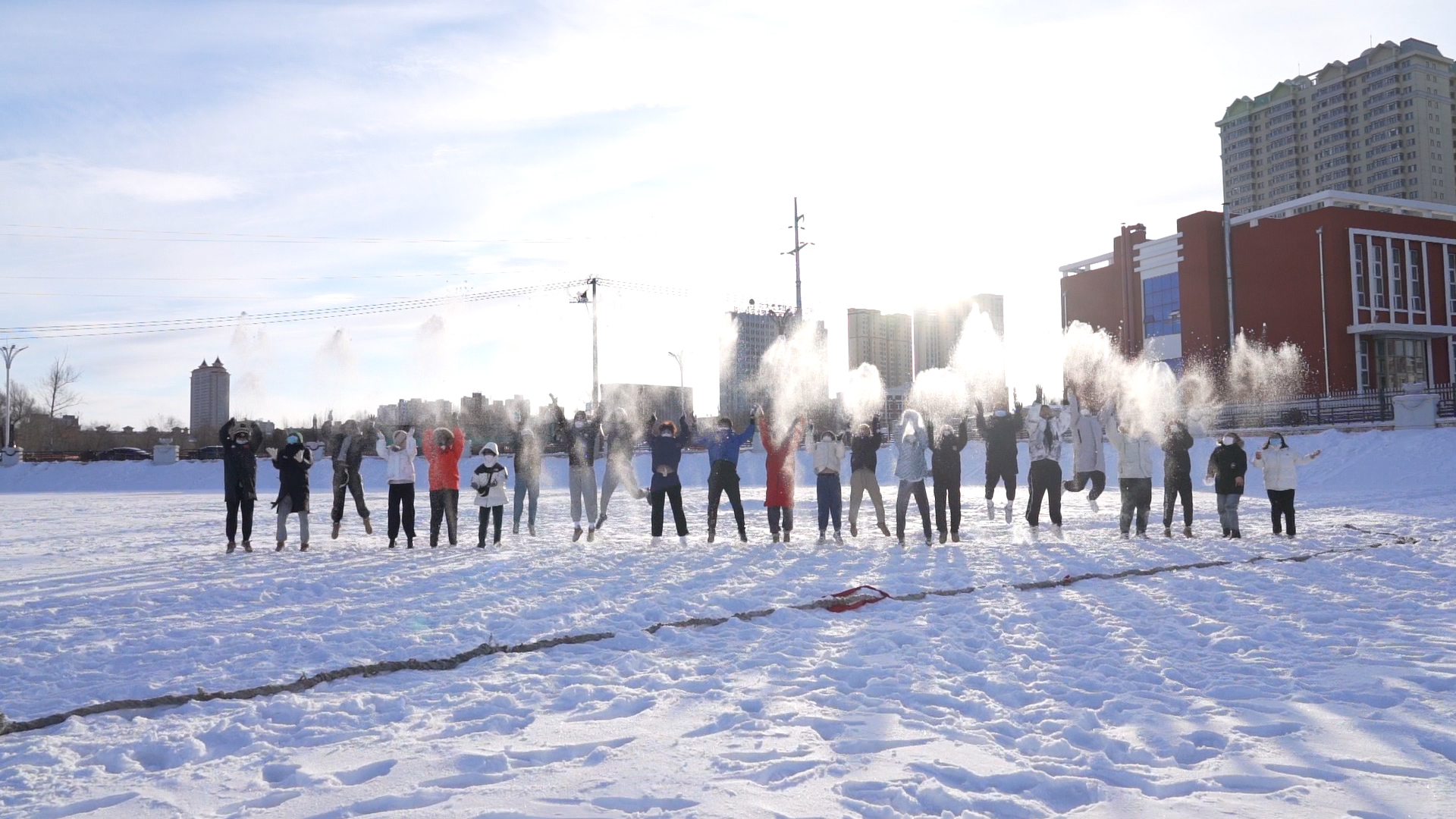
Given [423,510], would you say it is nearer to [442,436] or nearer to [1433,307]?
[442,436]

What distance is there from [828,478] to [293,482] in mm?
7064

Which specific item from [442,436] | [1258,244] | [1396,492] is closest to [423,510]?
[442,436]

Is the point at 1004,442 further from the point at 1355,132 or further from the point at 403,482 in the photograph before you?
the point at 1355,132

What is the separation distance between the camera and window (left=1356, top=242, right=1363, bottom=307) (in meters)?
40.1

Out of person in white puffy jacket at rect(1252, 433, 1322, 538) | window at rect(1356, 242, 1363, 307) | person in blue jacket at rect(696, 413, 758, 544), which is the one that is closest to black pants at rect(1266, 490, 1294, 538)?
person in white puffy jacket at rect(1252, 433, 1322, 538)

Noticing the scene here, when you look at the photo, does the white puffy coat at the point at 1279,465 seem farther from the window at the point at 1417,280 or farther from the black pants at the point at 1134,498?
the window at the point at 1417,280

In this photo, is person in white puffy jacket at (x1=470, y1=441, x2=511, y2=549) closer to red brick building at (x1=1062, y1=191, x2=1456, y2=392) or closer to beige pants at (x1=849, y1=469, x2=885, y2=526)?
beige pants at (x1=849, y1=469, x2=885, y2=526)

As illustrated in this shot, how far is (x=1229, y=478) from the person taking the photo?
42.4 feet

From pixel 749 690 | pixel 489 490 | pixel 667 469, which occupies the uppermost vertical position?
pixel 667 469

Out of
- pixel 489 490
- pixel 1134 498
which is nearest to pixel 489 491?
pixel 489 490

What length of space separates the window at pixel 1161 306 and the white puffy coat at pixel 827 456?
3673 cm

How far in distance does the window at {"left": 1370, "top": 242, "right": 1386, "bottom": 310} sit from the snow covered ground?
35463 millimetres

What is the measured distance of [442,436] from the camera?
43.3ft

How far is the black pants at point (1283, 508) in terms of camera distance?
509 inches
